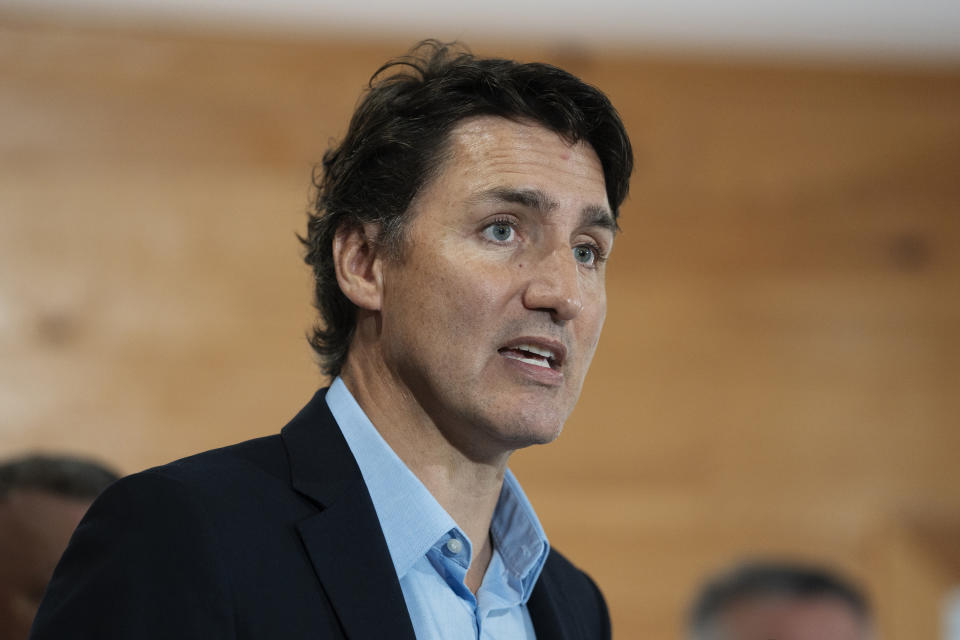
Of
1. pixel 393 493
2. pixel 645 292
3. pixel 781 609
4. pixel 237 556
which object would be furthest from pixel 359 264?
pixel 645 292

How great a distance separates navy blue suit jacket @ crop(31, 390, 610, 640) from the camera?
0.87 meters

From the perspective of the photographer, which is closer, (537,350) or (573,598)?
(537,350)

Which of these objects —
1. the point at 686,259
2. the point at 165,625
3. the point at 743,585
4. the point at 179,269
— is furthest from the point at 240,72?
the point at 165,625

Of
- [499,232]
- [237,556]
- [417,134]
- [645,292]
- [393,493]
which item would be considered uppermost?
[645,292]

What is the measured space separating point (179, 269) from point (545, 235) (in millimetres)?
1571

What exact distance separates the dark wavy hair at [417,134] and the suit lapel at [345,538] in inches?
6.8

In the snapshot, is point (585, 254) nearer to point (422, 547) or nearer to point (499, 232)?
point (499, 232)

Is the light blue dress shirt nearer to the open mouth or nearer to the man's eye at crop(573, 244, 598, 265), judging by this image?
the open mouth

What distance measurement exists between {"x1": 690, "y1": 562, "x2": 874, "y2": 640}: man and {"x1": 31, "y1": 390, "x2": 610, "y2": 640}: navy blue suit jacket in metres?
0.46

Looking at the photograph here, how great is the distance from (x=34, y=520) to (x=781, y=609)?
885 mm

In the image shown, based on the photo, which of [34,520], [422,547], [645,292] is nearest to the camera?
[422,547]

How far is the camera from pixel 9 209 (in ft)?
8.15

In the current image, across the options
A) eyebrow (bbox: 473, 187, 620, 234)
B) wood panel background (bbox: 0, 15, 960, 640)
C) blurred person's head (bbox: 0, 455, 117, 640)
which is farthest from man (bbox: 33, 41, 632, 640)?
wood panel background (bbox: 0, 15, 960, 640)

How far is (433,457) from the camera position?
1.12 metres
